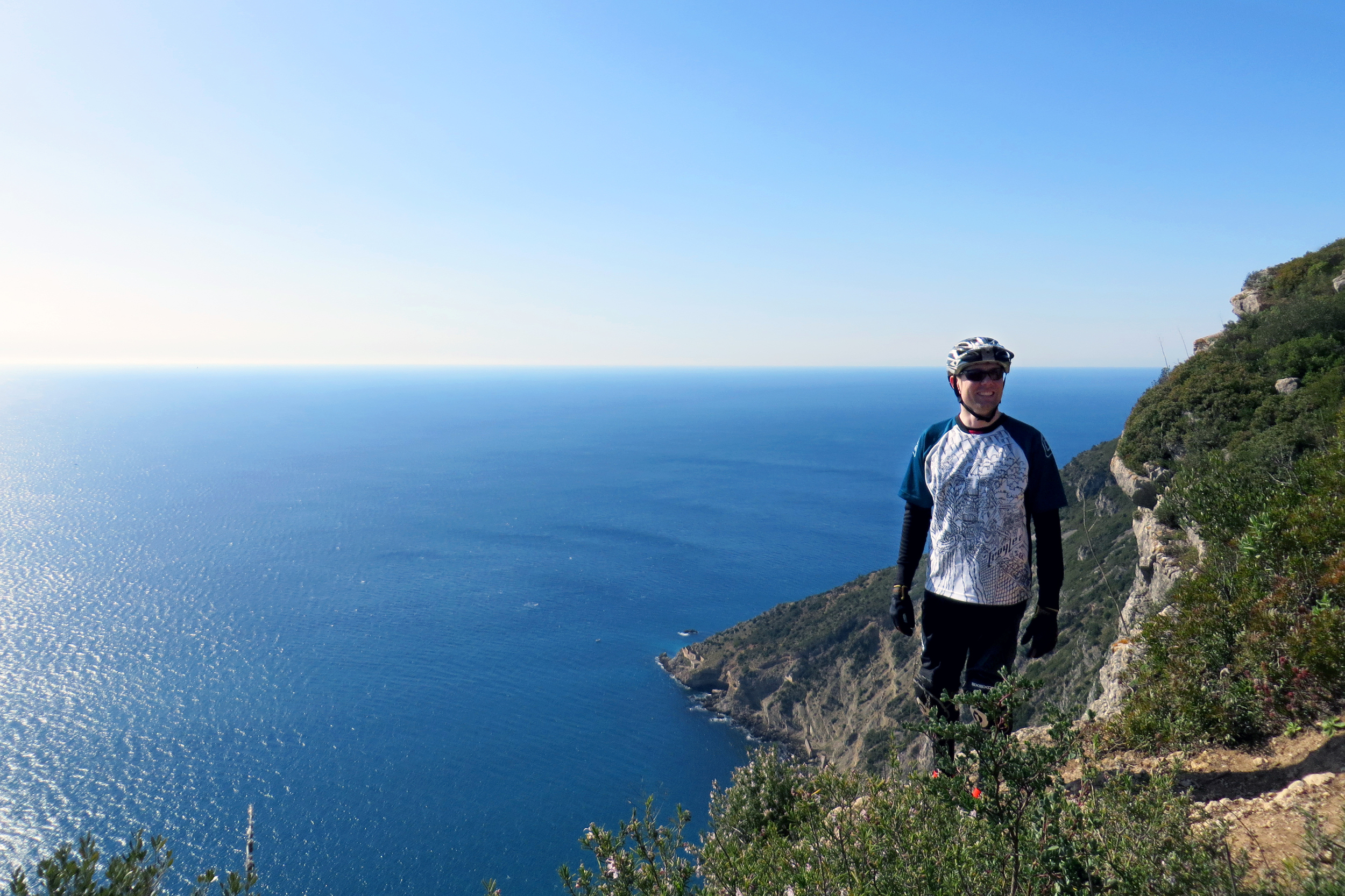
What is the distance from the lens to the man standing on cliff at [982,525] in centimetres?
449

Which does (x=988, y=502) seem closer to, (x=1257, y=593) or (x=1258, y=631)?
(x=1258, y=631)

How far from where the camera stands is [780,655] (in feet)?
197

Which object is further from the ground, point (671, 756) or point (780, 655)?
point (780, 655)

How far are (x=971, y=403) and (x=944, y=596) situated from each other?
4.68 feet

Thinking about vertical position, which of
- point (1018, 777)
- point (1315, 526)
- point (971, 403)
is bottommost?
point (1018, 777)

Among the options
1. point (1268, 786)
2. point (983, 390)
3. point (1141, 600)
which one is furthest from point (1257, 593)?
point (1141, 600)

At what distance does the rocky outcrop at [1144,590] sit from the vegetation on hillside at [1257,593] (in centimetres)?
36

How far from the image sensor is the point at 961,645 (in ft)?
15.9

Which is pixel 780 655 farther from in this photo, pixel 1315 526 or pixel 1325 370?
pixel 1315 526

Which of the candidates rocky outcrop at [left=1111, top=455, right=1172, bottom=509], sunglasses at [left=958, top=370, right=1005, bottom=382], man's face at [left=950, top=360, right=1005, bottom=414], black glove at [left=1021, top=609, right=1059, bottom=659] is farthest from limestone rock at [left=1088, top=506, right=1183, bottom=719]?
sunglasses at [left=958, top=370, right=1005, bottom=382]

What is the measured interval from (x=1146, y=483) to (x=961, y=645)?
12.0 m

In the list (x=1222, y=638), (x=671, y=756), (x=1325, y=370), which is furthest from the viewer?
(x=671, y=756)

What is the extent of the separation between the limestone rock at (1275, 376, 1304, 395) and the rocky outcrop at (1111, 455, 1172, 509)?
8.46 ft

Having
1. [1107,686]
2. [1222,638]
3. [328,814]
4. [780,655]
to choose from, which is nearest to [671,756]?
[780,655]
